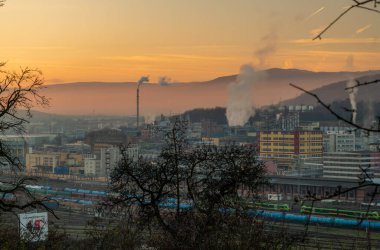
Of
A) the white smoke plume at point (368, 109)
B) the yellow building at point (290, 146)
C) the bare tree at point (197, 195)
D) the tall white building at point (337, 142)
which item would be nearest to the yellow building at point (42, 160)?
the yellow building at point (290, 146)

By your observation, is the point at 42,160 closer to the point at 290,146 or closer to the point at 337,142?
the point at 290,146

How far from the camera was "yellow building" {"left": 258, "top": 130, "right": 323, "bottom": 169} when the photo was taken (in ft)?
114

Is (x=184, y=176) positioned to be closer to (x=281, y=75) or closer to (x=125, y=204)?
(x=125, y=204)

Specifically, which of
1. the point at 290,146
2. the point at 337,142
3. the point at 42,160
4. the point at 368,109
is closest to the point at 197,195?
the point at 290,146

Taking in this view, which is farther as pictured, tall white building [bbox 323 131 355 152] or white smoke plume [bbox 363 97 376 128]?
white smoke plume [bbox 363 97 376 128]

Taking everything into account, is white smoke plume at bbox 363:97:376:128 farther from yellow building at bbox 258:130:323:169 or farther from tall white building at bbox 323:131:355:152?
yellow building at bbox 258:130:323:169

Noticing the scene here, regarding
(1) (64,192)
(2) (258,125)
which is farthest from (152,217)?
(2) (258,125)

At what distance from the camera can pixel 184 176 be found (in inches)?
140

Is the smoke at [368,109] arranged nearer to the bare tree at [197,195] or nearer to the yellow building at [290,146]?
the yellow building at [290,146]

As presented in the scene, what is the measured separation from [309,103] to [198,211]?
52654 mm

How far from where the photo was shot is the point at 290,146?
115 feet

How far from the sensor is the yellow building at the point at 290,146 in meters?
34.7

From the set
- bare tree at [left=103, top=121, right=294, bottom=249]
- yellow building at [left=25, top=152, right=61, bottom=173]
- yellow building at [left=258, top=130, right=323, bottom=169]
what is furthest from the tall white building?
bare tree at [left=103, top=121, right=294, bottom=249]

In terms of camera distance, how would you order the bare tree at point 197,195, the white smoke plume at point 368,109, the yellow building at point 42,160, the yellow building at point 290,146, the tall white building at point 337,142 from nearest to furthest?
1. the bare tree at point 197,195
2. the yellow building at point 290,146
3. the yellow building at point 42,160
4. the tall white building at point 337,142
5. the white smoke plume at point 368,109
